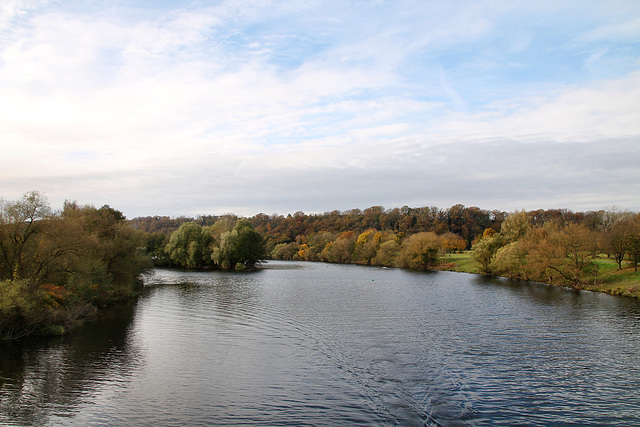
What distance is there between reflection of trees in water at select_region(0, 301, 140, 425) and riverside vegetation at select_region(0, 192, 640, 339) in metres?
2.18

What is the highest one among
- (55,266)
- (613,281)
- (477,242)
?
(477,242)

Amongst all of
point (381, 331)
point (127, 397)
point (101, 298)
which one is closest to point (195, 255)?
point (101, 298)

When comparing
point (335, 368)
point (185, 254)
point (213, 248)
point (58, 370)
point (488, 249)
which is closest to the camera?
point (58, 370)

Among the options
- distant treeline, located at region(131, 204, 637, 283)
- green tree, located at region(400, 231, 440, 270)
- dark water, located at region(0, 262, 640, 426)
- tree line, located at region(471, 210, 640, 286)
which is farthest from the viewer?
green tree, located at region(400, 231, 440, 270)

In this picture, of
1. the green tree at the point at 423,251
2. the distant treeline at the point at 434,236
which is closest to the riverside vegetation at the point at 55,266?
the distant treeline at the point at 434,236

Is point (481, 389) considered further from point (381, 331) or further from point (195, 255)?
point (195, 255)

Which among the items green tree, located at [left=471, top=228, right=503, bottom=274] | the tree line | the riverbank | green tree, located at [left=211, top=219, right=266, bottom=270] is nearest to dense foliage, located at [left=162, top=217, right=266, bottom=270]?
green tree, located at [left=211, top=219, right=266, bottom=270]

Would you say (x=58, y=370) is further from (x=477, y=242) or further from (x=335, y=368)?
(x=477, y=242)

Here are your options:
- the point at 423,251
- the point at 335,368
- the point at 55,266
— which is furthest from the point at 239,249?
the point at 335,368

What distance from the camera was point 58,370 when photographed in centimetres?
1783

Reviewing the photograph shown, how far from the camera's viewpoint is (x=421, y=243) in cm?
8394

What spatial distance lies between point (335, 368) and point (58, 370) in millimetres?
12662

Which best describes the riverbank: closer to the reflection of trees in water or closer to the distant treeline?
the distant treeline

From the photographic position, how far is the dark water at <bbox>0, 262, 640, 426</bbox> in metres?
13.5
